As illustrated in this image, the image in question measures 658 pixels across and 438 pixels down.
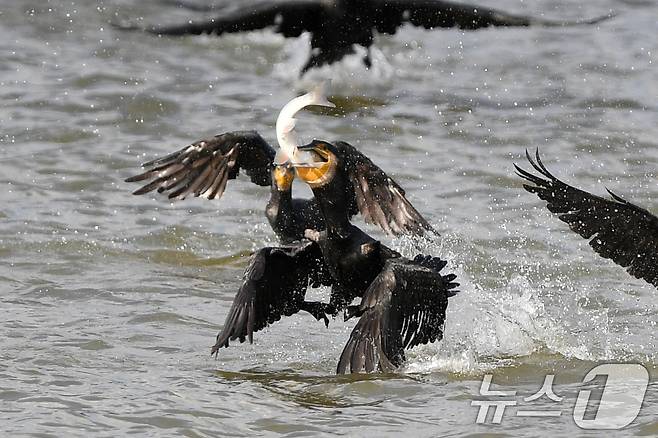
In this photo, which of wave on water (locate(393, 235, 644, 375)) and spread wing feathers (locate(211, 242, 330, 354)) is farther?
wave on water (locate(393, 235, 644, 375))

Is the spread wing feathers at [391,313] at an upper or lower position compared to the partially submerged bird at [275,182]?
lower

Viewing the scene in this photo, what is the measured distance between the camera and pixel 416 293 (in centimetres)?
657

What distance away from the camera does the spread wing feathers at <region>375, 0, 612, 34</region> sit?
12.5 meters

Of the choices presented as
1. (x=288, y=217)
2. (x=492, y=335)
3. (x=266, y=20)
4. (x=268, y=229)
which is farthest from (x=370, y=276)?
(x=266, y=20)

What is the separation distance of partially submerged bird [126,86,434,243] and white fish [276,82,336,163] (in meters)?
0.05

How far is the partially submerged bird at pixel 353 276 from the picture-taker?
253 inches

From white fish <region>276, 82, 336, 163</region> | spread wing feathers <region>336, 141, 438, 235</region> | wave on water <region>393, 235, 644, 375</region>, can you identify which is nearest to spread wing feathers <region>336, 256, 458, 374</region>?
spread wing feathers <region>336, 141, 438, 235</region>

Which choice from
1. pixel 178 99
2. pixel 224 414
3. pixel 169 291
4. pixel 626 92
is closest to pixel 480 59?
pixel 626 92

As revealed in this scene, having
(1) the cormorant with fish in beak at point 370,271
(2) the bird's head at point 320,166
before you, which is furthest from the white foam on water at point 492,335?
(2) the bird's head at point 320,166

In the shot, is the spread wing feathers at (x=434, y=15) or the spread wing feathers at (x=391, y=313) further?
Result: the spread wing feathers at (x=434, y=15)

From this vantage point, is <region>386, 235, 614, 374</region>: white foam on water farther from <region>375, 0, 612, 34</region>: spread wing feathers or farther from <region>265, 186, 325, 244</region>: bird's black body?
<region>375, 0, 612, 34</region>: spread wing feathers

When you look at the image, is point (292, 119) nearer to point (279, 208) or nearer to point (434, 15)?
point (279, 208)

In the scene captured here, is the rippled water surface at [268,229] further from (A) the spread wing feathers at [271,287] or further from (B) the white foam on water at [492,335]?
(A) the spread wing feathers at [271,287]

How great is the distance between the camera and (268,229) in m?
10.1
